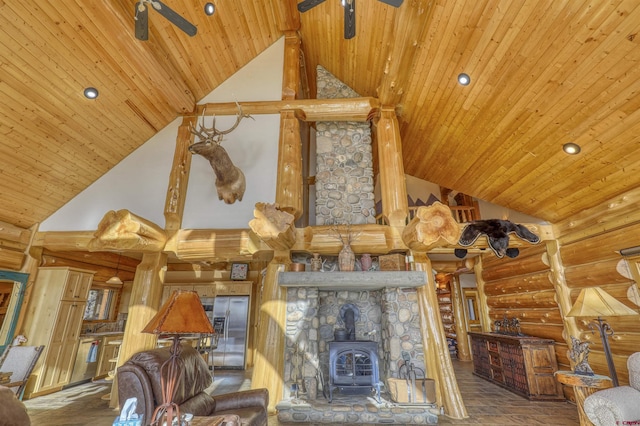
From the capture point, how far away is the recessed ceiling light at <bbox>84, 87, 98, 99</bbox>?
4.00 metres

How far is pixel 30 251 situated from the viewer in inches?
195

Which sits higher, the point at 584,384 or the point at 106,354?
the point at 584,384

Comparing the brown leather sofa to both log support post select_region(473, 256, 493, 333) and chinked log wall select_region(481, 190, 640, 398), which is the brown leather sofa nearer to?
chinked log wall select_region(481, 190, 640, 398)

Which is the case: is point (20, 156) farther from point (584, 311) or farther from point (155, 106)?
point (584, 311)

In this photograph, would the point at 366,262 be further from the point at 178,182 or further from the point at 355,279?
the point at 178,182

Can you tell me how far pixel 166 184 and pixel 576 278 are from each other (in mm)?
6984

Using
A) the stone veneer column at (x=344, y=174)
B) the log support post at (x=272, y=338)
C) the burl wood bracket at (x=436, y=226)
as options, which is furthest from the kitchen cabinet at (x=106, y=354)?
the burl wood bracket at (x=436, y=226)

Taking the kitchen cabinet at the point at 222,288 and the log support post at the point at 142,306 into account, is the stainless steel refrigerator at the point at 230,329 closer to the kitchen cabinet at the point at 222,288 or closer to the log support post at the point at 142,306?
the kitchen cabinet at the point at 222,288

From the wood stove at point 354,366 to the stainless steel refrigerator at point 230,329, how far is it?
4.25m

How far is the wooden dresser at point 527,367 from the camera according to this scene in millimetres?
4582

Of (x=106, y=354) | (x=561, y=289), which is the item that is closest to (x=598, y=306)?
(x=561, y=289)

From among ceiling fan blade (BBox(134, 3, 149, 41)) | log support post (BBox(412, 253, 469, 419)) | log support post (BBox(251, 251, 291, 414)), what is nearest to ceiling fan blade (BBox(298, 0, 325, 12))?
ceiling fan blade (BBox(134, 3, 149, 41))

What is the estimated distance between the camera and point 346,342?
173 inches

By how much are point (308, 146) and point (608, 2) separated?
591 cm
